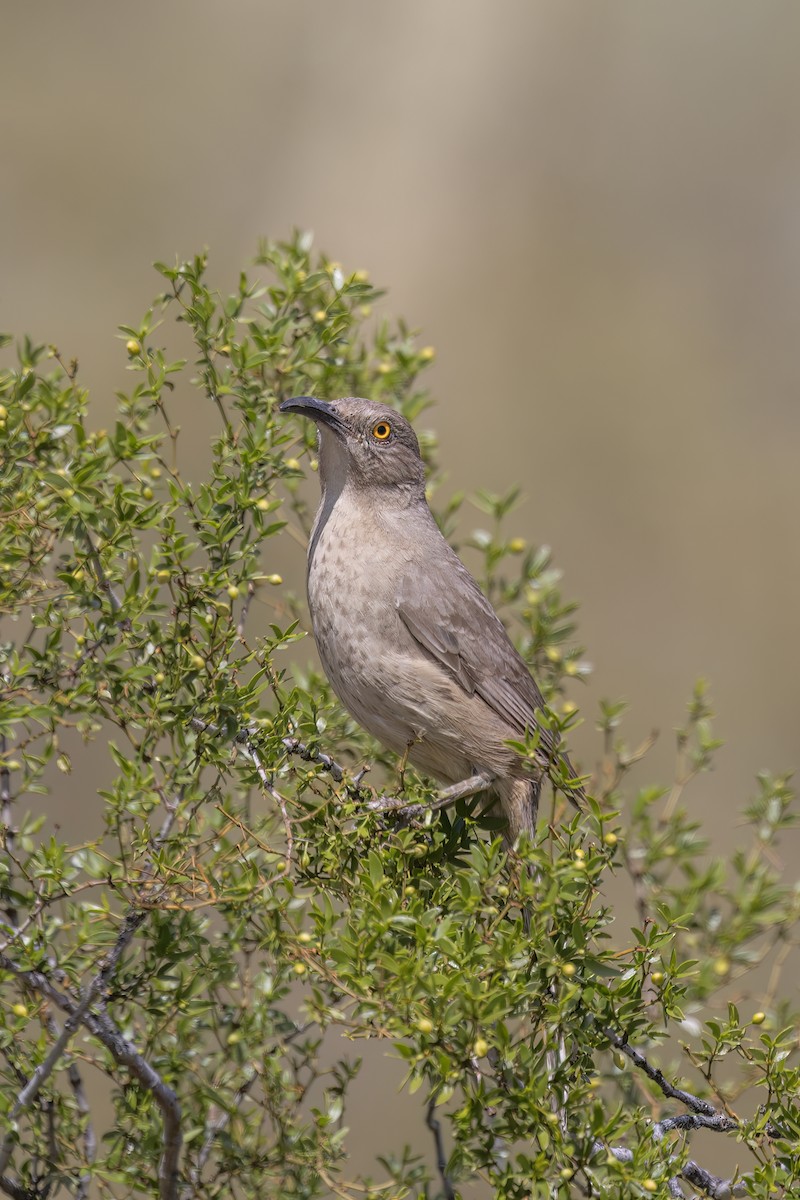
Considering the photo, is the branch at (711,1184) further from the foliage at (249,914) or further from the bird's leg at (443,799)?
the bird's leg at (443,799)

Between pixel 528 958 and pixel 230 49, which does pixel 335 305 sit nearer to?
pixel 528 958

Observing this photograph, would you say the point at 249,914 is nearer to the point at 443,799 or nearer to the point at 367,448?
the point at 443,799

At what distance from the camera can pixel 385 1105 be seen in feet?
39.9

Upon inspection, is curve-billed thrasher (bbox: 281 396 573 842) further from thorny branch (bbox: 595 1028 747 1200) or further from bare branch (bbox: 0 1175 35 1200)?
bare branch (bbox: 0 1175 35 1200)

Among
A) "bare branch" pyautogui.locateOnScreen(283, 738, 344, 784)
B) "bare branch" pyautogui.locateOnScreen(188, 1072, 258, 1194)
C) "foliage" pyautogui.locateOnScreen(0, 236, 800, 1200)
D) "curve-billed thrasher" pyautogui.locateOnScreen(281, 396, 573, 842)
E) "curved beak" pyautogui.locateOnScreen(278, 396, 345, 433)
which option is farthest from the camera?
"curve-billed thrasher" pyautogui.locateOnScreen(281, 396, 573, 842)

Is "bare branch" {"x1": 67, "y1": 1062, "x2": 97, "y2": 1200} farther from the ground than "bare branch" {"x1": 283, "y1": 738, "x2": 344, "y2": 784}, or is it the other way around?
"bare branch" {"x1": 283, "y1": 738, "x2": 344, "y2": 784}

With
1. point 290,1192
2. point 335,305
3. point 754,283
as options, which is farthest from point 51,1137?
point 754,283

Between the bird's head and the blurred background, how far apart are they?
864cm

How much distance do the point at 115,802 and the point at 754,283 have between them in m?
18.1

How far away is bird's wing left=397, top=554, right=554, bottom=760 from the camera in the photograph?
5.02m

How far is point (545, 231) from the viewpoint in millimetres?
20203

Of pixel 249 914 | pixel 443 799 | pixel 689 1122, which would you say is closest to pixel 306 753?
pixel 249 914

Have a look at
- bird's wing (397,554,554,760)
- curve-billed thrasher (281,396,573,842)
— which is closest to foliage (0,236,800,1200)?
curve-billed thrasher (281,396,573,842)

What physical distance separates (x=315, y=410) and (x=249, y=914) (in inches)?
78.0
